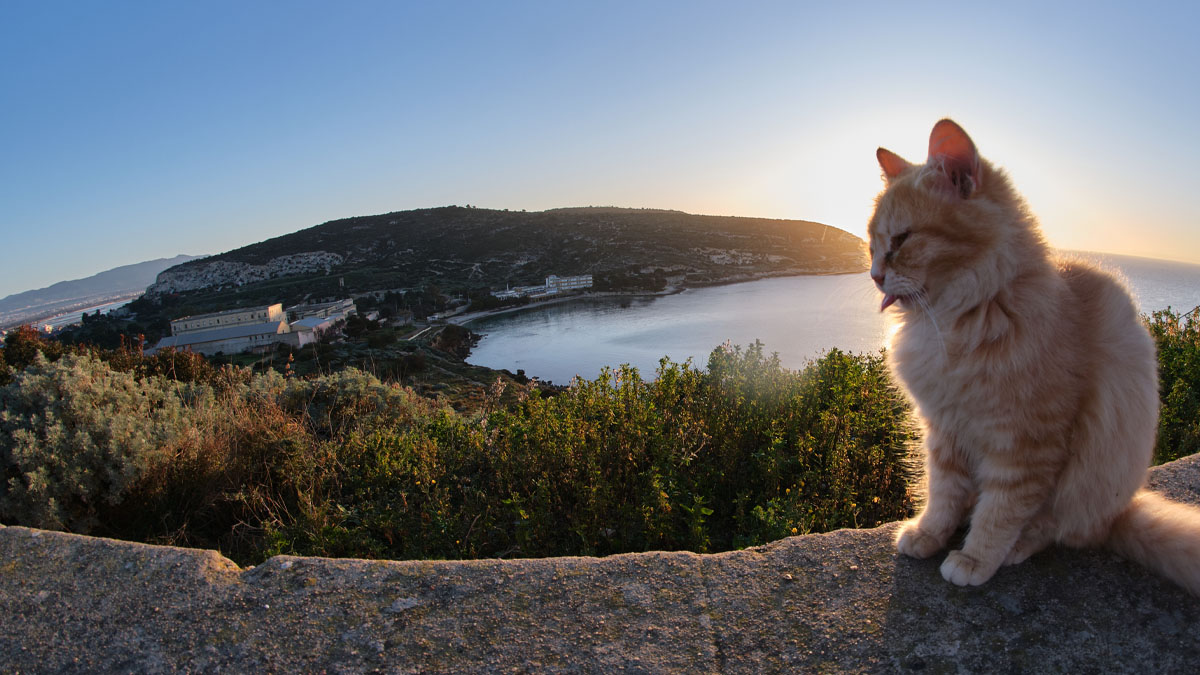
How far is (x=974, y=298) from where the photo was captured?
60.4 inches

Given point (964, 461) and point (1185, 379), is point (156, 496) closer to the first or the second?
point (964, 461)

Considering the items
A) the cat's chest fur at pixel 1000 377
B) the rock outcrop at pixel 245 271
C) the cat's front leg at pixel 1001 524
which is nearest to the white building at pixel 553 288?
the rock outcrop at pixel 245 271

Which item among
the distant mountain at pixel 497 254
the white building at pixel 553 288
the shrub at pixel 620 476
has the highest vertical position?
the distant mountain at pixel 497 254

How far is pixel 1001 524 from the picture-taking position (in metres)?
1.47

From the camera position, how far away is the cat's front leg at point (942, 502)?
65.6 inches

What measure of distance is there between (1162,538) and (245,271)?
74886mm

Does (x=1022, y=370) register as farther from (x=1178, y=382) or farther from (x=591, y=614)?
(x=1178, y=382)

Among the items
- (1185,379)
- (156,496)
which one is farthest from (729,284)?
(156,496)

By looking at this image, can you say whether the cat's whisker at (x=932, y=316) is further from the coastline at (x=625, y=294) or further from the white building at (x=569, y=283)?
the white building at (x=569, y=283)

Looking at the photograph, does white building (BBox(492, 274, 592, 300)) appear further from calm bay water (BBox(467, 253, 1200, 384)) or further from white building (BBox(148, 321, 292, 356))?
white building (BBox(148, 321, 292, 356))

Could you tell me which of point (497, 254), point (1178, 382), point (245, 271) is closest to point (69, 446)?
point (1178, 382)

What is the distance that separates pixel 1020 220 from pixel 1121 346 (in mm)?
451

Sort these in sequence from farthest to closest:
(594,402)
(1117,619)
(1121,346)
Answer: (594,402)
(1121,346)
(1117,619)

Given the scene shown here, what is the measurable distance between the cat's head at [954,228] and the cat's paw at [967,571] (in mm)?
748
